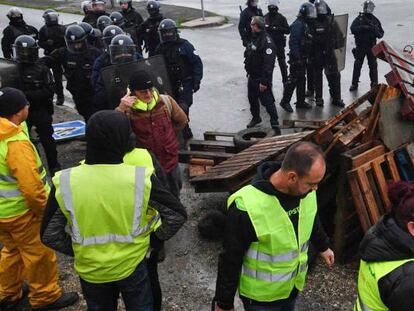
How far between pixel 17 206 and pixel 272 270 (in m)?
1.98

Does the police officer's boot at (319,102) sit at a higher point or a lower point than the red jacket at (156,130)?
lower

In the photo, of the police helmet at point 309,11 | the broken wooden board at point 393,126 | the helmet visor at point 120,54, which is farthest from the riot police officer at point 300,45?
the broken wooden board at point 393,126

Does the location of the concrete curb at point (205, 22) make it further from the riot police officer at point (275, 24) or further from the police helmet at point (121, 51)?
the police helmet at point (121, 51)

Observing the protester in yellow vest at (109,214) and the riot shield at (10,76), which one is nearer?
the protester in yellow vest at (109,214)

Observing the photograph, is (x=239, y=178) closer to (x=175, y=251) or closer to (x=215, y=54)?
(x=175, y=251)

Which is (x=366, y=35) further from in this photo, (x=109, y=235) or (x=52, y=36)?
(x=109, y=235)

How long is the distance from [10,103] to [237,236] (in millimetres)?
2071

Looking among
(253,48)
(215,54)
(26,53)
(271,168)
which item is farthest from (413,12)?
(271,168)

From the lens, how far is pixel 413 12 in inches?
661

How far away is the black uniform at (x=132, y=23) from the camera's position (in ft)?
33.6

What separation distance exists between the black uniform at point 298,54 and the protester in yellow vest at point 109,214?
575 centimetres

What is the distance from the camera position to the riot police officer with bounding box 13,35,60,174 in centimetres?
595

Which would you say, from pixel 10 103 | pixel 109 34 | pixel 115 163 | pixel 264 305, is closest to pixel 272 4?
pixel 109 34

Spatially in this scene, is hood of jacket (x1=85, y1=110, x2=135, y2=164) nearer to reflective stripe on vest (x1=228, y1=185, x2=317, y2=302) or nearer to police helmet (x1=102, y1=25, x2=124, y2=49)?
reflective stripe on vest (x1=228, y1=185, x2=317, y2=302)
